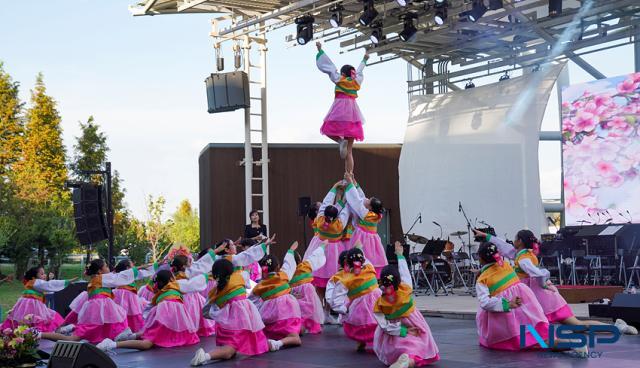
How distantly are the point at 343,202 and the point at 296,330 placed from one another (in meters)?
1.80

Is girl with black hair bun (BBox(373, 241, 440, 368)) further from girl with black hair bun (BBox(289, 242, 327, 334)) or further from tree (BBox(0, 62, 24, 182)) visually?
tree (BBox(0, 62, 24, 182))

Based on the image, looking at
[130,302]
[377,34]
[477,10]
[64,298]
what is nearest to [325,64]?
[130,302]

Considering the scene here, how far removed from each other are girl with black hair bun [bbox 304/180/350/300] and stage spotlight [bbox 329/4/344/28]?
247 inches

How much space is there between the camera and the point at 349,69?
33.0ft

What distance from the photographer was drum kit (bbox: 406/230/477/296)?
15.8 m

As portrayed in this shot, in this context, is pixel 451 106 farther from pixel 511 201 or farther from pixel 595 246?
pixel 595 246

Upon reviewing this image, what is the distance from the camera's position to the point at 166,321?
31.0 feet

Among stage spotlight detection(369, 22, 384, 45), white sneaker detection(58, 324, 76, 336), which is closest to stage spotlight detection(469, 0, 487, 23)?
stage spotlight detection(369, 22, 384, 45)

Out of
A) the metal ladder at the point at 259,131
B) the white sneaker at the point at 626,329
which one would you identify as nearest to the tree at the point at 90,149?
the metal ladder at the point at 259,131

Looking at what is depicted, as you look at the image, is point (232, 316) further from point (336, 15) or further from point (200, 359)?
point (336, 15)

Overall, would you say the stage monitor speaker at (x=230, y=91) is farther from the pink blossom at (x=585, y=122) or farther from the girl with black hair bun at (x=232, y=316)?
the girl with black hair bun at (x=232, y=316)

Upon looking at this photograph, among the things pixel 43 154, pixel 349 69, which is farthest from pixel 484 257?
pixel 43 154

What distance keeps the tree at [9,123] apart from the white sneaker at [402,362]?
32.4 metres

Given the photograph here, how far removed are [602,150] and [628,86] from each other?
1.25m
